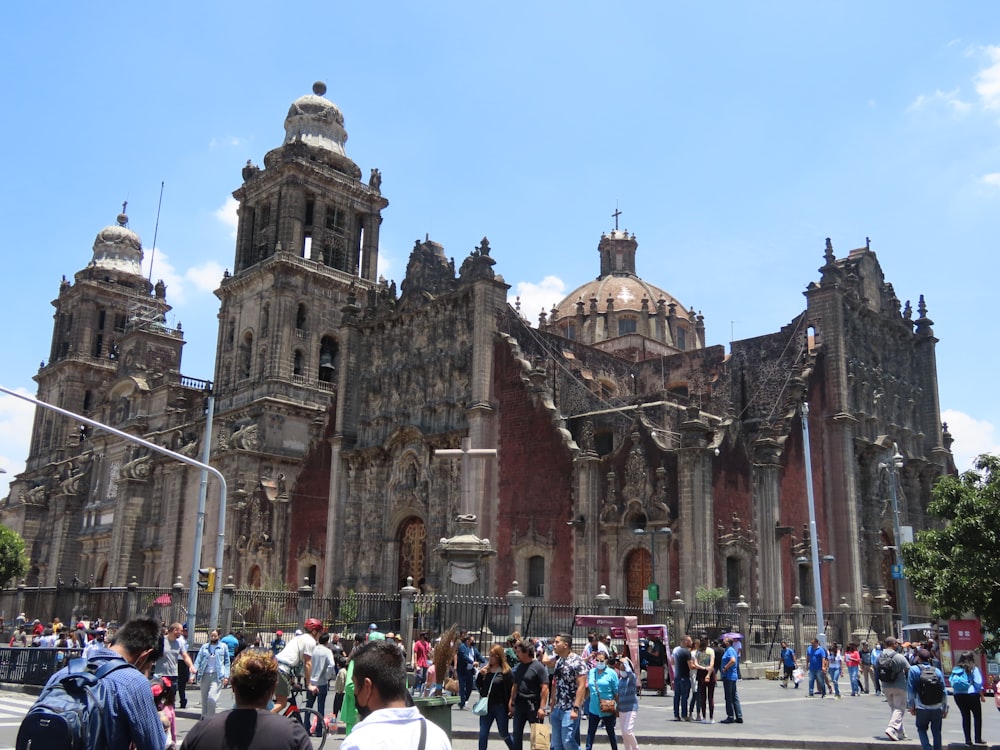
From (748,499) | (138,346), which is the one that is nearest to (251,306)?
(138,346)

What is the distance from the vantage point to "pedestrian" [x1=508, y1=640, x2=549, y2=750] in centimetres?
1234

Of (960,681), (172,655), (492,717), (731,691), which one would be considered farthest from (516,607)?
(492,717)

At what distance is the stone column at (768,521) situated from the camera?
3447 cm

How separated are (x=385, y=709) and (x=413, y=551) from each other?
37.6 m

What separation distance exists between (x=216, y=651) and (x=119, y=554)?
Result: 1931 inches

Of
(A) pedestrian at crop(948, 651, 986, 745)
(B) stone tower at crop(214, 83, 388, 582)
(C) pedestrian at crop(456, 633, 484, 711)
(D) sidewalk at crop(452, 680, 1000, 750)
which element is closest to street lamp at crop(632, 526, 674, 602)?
(D) sidewalk at crop(452, 680, 1000, 750)

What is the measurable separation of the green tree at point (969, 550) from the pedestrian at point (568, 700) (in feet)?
26.3

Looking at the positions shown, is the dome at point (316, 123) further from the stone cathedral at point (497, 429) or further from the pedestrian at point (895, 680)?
the pedestrian at point (895, 680)

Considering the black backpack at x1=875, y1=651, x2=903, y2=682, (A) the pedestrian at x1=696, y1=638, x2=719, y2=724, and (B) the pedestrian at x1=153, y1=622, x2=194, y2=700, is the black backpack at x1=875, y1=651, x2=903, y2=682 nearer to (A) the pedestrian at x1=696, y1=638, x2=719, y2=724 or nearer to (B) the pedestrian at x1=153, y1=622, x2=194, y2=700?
(A) the pedestrian at x1=696, y1=638, x2=719, y2=724

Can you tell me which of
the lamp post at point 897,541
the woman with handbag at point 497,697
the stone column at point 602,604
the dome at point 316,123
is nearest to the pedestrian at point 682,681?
the woman with handbag at point 497,697

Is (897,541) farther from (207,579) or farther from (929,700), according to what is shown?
(207,579)

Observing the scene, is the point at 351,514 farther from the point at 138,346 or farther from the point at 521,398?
the point at 138,346

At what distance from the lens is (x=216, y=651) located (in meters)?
15.0

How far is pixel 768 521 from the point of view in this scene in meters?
35.0
